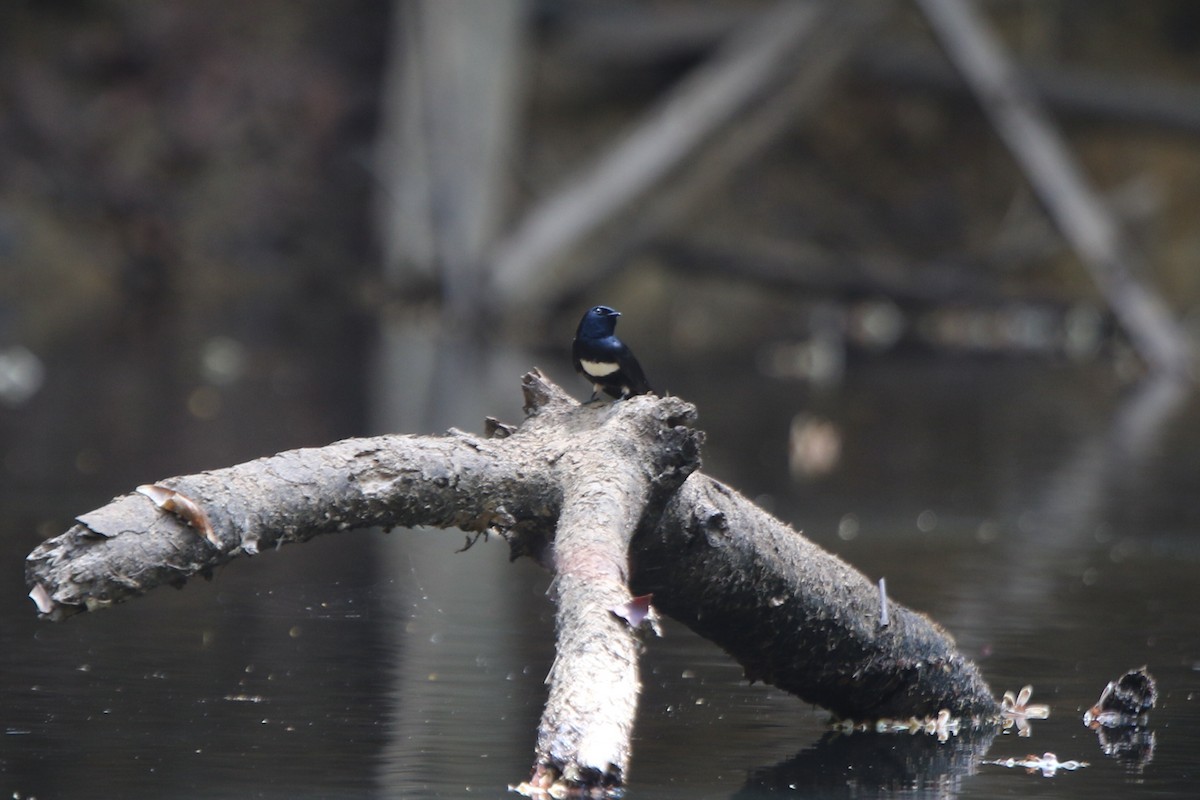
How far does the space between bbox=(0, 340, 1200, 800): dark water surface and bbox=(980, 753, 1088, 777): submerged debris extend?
1.5 inches

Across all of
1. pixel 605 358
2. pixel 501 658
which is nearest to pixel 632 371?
pixel 605 358

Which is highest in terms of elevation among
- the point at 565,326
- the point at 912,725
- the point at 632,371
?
the point at 565,326

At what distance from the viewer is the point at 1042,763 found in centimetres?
318

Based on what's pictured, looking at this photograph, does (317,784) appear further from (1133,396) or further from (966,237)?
(966,237)

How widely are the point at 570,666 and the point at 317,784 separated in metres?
0.52

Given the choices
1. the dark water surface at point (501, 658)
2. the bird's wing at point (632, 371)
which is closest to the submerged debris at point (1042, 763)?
the dark water surface at point (501, 658)

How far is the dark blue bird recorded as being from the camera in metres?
3.49

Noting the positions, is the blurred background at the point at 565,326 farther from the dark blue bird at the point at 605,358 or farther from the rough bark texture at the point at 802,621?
the dark blue bird at the point at 605,358

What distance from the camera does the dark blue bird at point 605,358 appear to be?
3.49 metres

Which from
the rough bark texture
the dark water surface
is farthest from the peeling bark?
the dark water surface

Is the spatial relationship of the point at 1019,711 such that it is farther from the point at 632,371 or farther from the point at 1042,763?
the point at 632,371

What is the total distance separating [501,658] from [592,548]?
116 centimetres

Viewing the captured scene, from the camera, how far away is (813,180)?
18.0 metres

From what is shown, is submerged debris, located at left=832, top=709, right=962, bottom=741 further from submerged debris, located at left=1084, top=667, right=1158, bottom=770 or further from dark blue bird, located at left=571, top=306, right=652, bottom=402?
dark blue bird, located at left=571, top=306, right=652, bottom=402
